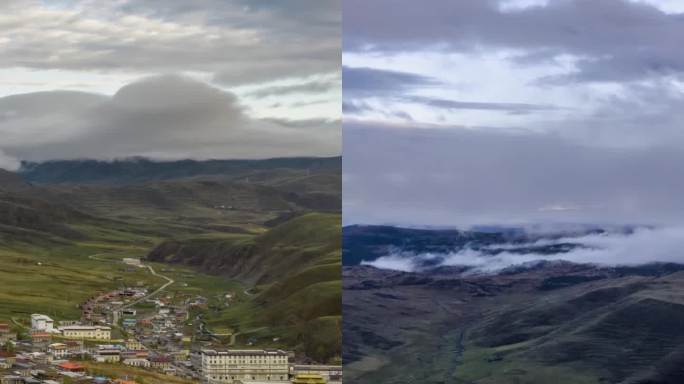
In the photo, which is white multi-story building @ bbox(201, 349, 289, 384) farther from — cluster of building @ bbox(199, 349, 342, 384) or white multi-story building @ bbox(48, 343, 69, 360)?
white multi-story building @ bbox(48, 343, 69, 360)

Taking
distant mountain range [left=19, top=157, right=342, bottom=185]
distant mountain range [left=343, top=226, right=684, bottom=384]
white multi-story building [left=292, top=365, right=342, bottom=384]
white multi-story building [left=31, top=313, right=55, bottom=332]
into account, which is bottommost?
white multi-story building [left=292, top=365, right=342, bottom=384]

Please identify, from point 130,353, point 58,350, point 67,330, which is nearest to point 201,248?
point 67,330

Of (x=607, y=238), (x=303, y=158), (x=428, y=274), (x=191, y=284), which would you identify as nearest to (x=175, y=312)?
(x=191, y=284)

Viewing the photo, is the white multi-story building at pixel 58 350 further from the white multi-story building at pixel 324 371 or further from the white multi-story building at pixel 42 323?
the white multi-story building at pixel 324 371

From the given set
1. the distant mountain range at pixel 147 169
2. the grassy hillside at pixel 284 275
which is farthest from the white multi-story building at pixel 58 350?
the distant mountain range at pixel 147 169

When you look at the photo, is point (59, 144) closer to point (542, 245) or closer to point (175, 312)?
point (175, 312)

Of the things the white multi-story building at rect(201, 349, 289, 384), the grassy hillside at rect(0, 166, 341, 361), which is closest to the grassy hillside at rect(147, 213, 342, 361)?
the grassy hillside at rect(0, 166, 341, 361)
